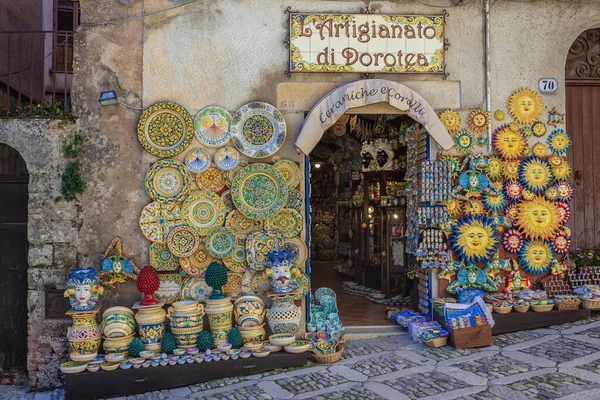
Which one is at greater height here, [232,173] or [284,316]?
[232,173]

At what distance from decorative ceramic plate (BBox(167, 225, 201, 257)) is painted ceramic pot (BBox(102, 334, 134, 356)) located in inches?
45.3

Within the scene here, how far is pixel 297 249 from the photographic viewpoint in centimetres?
630

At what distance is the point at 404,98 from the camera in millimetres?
6160

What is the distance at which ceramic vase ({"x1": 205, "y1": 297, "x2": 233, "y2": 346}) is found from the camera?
18.5ft

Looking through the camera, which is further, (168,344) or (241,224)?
(241,224)

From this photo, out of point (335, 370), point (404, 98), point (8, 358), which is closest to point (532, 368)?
point (335, 370)

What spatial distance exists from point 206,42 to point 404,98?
2.64 m

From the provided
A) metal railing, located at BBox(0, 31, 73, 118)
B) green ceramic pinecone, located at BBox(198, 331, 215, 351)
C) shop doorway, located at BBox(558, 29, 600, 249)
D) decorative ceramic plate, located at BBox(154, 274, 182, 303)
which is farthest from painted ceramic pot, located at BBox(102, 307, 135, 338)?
shop doorway, located at BBox(558, 29, 600, 249)

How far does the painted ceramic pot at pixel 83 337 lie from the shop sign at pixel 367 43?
→ 12.8 feet

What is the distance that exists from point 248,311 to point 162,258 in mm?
1274

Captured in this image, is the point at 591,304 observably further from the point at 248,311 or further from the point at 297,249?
the point at 248,311

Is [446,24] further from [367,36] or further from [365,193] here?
[365,193]

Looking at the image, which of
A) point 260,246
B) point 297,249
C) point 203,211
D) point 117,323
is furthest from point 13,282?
point 297,249

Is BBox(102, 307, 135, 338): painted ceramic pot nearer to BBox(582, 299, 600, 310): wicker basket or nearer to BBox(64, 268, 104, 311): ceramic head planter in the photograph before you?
BBox(64, 268, 104, 311): ceramic head planter
